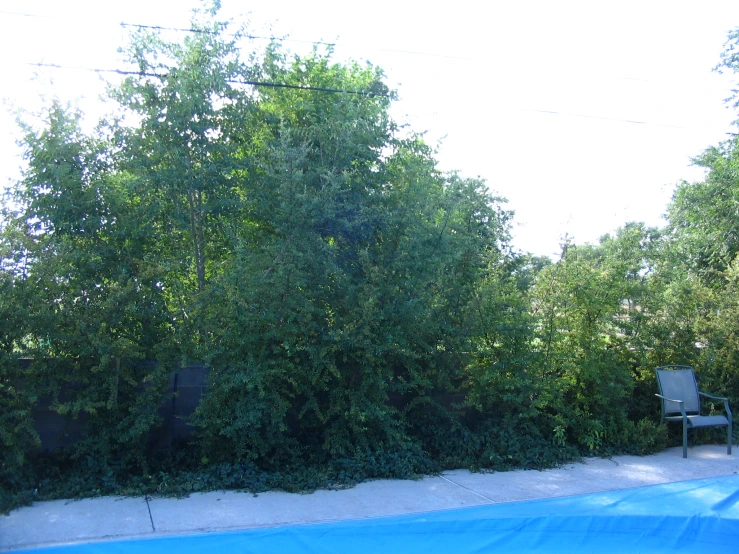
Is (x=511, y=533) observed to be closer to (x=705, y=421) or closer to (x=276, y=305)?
(x=276, y=305)

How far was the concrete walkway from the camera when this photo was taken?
509cm

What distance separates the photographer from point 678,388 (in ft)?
30.0

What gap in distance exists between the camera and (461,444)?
7777 mm

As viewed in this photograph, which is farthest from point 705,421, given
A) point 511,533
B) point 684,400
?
point 511,533

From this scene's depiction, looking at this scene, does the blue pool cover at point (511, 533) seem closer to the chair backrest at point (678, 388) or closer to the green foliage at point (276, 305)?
the green foliage at point (276, 305)

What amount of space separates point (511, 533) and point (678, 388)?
5019 mm

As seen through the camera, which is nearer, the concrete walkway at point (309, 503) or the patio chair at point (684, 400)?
the concrete walkway at point (309, 503)

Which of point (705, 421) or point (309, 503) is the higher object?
point (705, 421)

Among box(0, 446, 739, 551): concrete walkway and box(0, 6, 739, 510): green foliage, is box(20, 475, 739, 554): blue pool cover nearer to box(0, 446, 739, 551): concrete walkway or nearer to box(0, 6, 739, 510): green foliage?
box(0, 446, 739, 551): concrete walkway

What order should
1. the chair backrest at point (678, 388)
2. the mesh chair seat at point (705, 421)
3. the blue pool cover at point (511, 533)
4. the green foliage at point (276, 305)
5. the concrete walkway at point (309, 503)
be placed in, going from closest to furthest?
the blue pool cover at point (511, 533)
the concrete walkway at point (309, 503)
the green foliage at point (276, 305)
the mesh chair seat at point (705, 421)
the chair backrest at point (678, 388)

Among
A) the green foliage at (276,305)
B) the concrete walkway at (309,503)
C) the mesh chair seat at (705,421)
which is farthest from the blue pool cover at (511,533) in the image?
the mesh chair seat at (705,421)

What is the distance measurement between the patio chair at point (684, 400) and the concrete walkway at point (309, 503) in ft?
2.44

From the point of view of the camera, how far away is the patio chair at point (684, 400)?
8.60 m

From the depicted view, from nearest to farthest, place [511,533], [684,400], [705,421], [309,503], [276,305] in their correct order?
1. [511,533]
2. [309,503]
3. [276,305]
4. [705,421]
5. [684,400]
